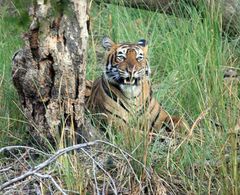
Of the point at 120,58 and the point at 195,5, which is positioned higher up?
the point at 195,5

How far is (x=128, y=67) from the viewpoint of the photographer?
17.9ft

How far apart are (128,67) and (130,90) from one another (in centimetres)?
17

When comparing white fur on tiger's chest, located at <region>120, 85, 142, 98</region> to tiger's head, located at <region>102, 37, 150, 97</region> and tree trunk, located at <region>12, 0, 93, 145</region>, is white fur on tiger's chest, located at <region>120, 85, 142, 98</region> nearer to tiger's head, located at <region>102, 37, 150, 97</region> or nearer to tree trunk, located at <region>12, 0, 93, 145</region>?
tiger's head, located at <region>102, 37, 150, 97</region>

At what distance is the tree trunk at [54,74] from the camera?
14.0 ft

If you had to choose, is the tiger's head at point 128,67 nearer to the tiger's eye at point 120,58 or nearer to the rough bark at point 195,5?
the tiger's eye at point 120,58

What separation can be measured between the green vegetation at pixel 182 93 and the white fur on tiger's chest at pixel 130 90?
18 centimetres

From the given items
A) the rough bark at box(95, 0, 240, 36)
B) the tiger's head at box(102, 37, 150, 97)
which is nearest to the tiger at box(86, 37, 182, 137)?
the tiger's head at box(102, 37, 150, 97)

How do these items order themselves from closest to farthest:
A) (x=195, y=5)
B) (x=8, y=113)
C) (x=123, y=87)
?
(x=8, y=113)
(x=123, y=87)
(x=195, y=5)

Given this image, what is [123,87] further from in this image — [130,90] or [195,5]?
[195,5]

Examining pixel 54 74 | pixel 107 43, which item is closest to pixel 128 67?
pixel 107 43

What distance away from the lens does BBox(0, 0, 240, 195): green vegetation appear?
3.89 metres

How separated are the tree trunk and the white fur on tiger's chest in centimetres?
96

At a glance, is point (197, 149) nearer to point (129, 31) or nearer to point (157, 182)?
point (157, 182)

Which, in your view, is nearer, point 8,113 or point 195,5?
point 8,113
